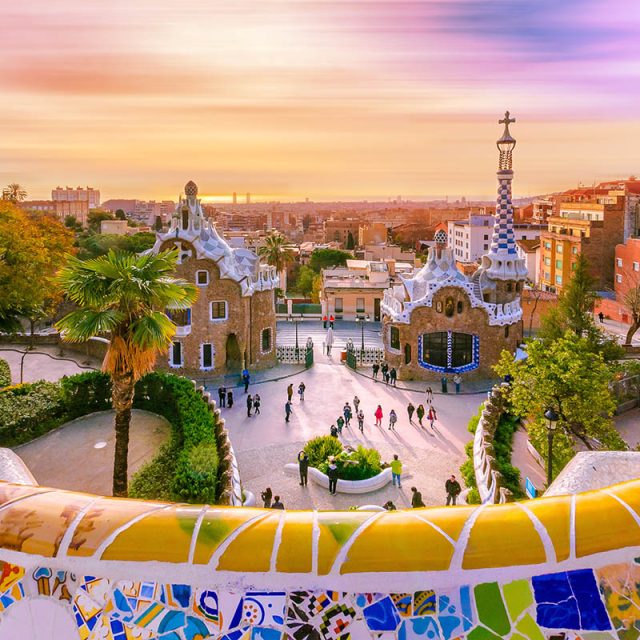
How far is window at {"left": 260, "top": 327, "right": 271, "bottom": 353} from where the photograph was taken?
1398 inches

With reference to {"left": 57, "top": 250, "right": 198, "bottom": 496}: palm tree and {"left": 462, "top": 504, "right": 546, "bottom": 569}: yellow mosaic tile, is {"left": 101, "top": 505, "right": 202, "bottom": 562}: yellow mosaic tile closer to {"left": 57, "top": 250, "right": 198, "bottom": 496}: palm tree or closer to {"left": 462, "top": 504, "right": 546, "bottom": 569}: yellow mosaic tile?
{"left": 462, "top": 504, "right": 546, "bottom": 569}: yellow mosaic tile

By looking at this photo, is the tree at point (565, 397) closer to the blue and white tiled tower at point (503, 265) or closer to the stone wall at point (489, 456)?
the stone wall at point (489, 456)

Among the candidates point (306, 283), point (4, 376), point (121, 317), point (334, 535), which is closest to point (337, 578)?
point (334, 535)

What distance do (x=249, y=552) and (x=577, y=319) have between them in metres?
31.8

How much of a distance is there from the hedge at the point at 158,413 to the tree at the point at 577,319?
52.5ft

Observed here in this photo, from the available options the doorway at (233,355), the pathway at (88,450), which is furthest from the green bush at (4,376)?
the doorway at (233,355)

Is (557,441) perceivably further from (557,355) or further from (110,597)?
(110,597)

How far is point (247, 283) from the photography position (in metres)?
34.2

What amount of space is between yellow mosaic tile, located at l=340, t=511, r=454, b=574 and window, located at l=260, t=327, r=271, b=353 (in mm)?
30979

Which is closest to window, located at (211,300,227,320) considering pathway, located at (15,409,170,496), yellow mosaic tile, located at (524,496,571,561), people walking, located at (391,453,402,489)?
pathway, located at (15,409,170,496)

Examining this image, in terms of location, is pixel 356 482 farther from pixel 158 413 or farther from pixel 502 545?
pixel 502 545

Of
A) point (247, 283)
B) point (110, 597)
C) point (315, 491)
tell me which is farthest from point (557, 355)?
point (247, 283)

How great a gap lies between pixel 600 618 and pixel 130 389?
12.9 meters

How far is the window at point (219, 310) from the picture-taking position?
33688 millimetres
